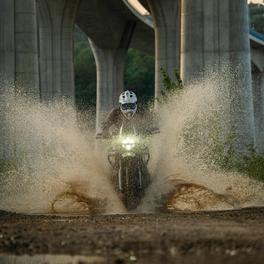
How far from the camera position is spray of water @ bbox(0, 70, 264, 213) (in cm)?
1884

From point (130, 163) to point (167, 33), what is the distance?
41.9 metres

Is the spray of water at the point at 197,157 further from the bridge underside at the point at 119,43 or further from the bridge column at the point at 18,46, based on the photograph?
the bridge column at the point at 18,46

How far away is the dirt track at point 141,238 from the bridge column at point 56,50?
4231 cm

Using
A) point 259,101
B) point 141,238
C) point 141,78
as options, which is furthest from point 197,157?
point 141,78

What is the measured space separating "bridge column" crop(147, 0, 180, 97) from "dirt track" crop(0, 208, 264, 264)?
42.1 m

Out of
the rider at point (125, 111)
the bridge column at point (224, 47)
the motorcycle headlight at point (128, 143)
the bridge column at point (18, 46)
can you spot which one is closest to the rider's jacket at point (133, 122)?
the rider at point (125, 111)

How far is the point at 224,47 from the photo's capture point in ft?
101

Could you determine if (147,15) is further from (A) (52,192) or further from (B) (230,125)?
(A) (52,192)

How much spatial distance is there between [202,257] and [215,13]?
849 inches

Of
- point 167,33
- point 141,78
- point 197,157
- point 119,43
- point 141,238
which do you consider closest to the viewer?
point 141,238

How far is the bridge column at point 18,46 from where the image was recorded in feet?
105

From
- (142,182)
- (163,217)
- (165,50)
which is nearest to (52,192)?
(142,182)

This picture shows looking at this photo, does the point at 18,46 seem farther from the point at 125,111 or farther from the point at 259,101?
the point at 259,101

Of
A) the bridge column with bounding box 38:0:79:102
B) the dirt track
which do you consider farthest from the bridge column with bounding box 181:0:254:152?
the bridge column with bounding box 38:0:79:102
